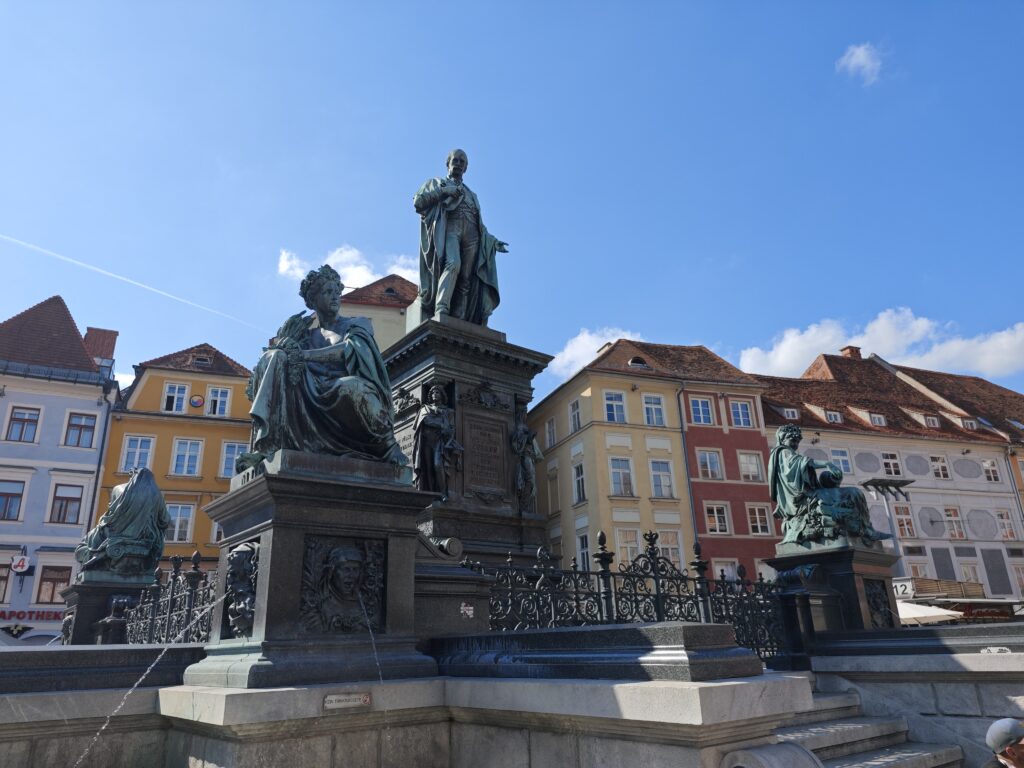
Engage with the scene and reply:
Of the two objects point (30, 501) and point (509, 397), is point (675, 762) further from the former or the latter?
point (30, 501)

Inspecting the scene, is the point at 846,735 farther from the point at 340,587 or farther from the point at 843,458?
the point at 843,458

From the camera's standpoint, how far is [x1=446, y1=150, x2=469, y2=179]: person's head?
1102 centimetres

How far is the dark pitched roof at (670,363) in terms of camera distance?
37816 millimetres

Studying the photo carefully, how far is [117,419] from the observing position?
118ft

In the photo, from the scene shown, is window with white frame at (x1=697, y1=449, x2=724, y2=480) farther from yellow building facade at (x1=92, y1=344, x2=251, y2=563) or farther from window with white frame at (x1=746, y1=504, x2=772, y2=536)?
yellow building facade at (x1=92, y1=344, x2=251, y2=563)

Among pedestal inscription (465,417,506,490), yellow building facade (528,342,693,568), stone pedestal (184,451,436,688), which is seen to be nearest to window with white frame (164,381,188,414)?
yellow building facade (528,342,693,568)

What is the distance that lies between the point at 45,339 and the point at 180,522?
1200 cm

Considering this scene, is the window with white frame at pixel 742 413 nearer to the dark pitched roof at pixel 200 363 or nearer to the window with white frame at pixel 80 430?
the dark pitched roof at pixel 200 363

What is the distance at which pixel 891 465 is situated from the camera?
40.6 m

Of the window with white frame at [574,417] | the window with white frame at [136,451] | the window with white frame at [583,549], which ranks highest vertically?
the window with white frame at [574,417]

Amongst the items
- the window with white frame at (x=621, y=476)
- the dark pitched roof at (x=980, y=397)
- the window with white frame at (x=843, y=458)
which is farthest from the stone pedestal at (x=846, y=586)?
the dark pitched roof at (x=980, y=397)

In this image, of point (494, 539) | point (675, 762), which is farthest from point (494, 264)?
point (675, 762)

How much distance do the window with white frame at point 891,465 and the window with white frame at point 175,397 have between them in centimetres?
3707

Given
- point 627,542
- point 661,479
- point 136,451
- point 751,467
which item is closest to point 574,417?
point 661,479
